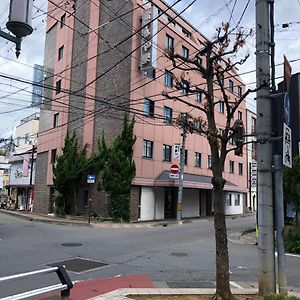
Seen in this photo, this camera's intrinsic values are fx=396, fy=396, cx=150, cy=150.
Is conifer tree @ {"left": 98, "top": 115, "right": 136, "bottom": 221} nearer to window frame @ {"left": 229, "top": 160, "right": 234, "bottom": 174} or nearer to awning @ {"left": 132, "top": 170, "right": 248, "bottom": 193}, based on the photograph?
awning @ {"left": 132, "top": 170, "right": 248, "bottom": 193}

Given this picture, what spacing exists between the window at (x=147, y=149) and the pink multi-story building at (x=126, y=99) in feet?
0.24

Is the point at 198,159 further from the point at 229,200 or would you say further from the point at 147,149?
the point at 229,200

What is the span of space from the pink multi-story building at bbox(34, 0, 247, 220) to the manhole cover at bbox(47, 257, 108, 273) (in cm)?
1383

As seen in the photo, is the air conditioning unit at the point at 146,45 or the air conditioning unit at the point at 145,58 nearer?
the air conditioning unit at the point at 146,45

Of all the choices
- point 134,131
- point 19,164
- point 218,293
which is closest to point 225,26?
point 218,293

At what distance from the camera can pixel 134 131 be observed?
27609 millimetres

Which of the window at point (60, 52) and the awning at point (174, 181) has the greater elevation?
the window at point (60, 52)

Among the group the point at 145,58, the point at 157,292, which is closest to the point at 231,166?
the point at 145,58

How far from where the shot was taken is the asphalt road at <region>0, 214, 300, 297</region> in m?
9.72

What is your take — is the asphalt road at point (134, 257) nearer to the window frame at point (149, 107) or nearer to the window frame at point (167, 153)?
the window frame at point (149, 107)

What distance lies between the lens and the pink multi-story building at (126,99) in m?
27.7

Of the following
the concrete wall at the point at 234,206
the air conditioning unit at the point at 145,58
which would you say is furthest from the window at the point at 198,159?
the air conditioning unit at the point at 145,58

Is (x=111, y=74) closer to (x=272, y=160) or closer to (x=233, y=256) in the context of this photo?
(x=233, y=256)

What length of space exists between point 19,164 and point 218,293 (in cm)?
4199
